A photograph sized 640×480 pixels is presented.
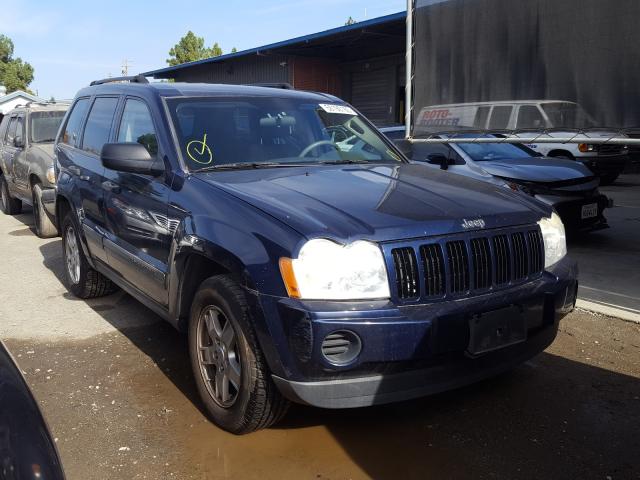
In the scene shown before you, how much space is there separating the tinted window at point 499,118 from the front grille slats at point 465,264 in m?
3.53

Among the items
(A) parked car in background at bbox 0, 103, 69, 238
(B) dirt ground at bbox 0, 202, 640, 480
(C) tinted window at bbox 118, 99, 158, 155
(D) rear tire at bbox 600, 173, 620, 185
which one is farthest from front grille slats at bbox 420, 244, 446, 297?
(D) rear tire at bbox 600, 173, 620, 185

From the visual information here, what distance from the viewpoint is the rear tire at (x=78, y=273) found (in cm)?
548

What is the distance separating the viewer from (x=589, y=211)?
7.52 meters

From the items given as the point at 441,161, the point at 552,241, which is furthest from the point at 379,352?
the point at 441,161

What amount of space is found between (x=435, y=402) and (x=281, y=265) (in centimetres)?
146

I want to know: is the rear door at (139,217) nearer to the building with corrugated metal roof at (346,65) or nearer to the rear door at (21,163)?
the rear door at (21,163)

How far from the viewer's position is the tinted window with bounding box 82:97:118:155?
4895mm

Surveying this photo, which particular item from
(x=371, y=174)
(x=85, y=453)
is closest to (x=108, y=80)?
(x=371, y=174)

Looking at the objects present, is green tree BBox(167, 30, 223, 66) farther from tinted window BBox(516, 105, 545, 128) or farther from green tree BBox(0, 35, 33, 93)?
tinted window BBox(516, 105, 545, 128)

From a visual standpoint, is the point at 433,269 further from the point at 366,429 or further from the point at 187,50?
the point at 187,50

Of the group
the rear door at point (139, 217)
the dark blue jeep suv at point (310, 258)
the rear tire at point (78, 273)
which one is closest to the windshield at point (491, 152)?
the dark blue jeep suv at point (310, 258)

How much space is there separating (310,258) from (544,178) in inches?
225

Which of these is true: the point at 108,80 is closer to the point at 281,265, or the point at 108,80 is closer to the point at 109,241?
the point at 109,241

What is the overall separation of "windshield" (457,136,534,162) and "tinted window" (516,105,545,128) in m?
1.79
